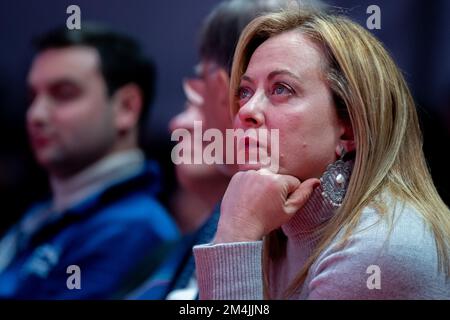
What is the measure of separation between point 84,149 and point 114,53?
30 centimetres

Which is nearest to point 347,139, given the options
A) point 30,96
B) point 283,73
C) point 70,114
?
point 283,73

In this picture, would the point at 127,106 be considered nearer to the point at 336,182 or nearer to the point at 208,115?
the point at 208,115

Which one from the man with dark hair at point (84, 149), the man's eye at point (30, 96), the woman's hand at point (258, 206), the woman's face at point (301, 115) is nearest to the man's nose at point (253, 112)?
the woman's face at point (301, 115)

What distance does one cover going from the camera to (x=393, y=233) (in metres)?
1.35

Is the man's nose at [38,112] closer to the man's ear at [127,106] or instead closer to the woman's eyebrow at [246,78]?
the man's ear at [127,106]

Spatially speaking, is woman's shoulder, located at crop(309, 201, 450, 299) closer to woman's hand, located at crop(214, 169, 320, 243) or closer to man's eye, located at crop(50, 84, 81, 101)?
woman's hand, located at crop(214, 169, 320, 243)

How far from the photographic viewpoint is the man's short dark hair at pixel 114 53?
2.13 m

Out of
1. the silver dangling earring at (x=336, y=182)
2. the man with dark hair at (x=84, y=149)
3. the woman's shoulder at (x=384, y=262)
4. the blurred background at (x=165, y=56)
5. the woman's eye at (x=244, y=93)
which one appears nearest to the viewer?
the woman's shoulder at (x=384, y=262)

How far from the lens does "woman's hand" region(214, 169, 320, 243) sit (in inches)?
55.2

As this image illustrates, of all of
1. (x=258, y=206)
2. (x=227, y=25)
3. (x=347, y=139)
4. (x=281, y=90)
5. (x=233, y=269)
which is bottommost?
(x=233, y=269)

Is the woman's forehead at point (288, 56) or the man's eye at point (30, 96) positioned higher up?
the woman's forehead at point (288, 56)

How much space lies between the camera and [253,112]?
1490 mm

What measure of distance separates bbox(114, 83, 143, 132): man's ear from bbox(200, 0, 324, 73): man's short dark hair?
31 cm

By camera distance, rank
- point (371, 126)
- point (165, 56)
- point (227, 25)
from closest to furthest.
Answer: point (371, 126) < point (227, 25) < point (165, 56)
